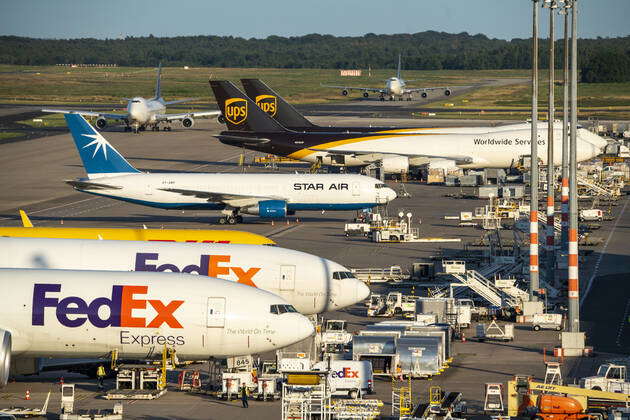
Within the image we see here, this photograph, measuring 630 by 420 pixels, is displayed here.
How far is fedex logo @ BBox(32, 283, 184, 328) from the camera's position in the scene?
40938 millimetres

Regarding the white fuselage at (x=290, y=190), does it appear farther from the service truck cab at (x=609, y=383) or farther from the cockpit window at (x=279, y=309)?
the service truck cab at (x=609, y=383)

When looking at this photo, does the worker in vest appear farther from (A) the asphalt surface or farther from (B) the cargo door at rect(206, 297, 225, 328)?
(B) the cargo door at rect(206, 297, 225, 328)

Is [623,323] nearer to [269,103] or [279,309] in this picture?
[279,309]

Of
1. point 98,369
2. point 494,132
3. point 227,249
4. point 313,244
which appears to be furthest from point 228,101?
point 98,369

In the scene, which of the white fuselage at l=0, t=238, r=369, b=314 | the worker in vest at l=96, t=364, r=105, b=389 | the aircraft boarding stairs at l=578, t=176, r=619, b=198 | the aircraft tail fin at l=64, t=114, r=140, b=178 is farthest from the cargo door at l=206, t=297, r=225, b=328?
the aircraft boarding stairs at l=578, t=176, r=619, b=198

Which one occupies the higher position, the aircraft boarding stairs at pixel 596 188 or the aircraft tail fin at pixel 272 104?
the aircraft tail fin at pixel 272 104

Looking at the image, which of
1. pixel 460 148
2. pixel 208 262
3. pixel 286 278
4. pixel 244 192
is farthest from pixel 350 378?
pixel 460 148

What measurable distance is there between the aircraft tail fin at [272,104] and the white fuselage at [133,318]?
2905 inches

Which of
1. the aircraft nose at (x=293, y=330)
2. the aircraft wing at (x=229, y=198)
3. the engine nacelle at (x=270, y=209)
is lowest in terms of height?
the aircraft nose at (x=293, y=330)

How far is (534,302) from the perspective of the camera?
55938 mm

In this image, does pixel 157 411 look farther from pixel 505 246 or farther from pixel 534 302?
pixel 505 246

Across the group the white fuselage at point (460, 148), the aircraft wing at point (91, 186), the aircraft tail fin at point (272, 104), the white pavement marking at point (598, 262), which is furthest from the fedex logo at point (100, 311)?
the aircraft tail fin at point (272, 104)

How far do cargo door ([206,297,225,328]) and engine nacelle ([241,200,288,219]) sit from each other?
4220 cm

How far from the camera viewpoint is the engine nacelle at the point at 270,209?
83.6m
